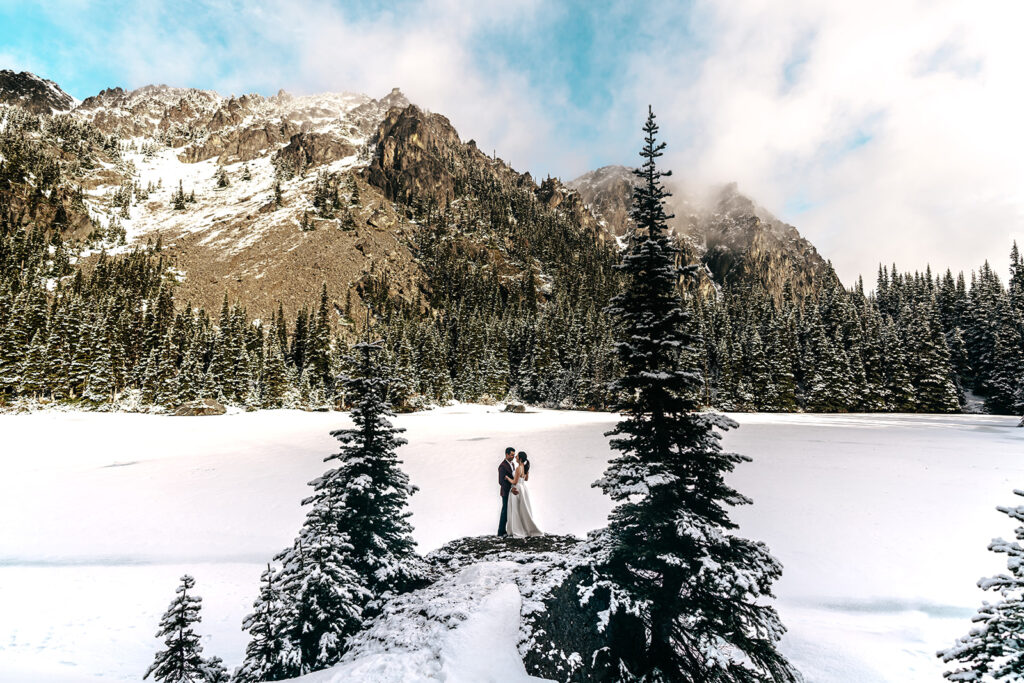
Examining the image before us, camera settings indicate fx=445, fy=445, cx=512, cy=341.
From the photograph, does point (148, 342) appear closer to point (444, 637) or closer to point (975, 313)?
point (444, 637)

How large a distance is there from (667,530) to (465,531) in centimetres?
854

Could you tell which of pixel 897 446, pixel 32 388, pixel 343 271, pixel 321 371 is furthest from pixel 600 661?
pixel 343 271

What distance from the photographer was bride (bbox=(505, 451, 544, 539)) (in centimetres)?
1143

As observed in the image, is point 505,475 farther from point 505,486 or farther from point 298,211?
point 298,211

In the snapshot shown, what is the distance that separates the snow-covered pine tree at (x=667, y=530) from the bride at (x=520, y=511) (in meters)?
5.29

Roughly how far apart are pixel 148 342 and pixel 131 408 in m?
21.0

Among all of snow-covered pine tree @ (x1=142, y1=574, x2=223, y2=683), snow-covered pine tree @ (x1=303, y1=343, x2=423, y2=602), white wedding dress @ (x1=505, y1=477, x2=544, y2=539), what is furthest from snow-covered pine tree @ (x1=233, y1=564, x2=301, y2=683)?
white wedding dress @ (x1=505, y1=477, x2=544, y2=539)

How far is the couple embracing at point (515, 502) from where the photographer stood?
11.5 m

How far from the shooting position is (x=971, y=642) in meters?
3.97

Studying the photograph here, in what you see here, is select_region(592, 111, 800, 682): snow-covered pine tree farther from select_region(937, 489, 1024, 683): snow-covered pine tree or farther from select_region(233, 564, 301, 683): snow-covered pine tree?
select_region(233, 564, 301, 683): snow-covered pine tree

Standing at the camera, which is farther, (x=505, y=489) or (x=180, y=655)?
(x=505, y=489)

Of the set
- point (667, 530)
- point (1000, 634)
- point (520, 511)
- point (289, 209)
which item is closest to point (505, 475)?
point (520, 511)

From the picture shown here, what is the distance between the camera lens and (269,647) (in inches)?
263

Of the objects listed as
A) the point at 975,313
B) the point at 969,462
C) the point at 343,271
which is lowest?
the point at 969,462
